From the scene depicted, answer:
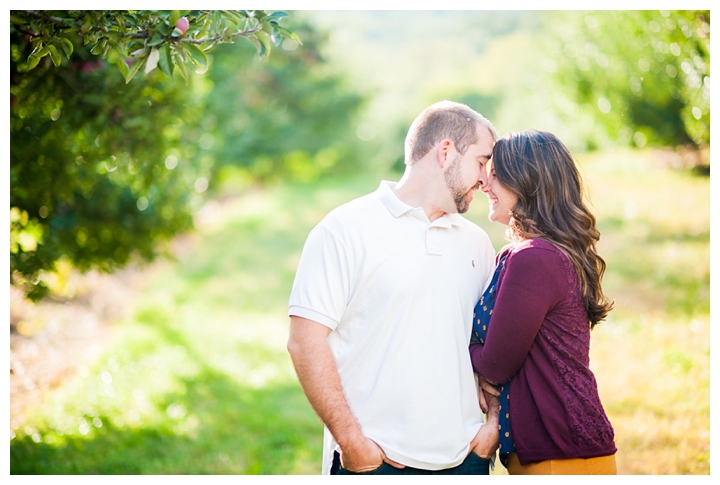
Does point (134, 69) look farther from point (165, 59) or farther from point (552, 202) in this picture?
point (552, 202)

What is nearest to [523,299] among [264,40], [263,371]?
[264,40]

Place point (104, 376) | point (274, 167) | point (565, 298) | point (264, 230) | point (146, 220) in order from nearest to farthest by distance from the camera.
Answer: point (565, 298), point (146, 220), point (104, 376), point (264, 230), point (274, 167)

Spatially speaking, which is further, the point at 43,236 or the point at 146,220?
the point at 146,220

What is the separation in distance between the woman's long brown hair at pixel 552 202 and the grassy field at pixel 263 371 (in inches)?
4.7

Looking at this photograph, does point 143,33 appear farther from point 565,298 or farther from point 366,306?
point 565,298

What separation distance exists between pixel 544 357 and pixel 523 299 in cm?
29

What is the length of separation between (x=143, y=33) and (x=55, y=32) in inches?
Result: 15.2

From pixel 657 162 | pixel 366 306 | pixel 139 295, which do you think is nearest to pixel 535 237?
pixel 366 306

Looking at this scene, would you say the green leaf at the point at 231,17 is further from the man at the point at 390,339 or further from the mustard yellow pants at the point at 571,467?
the mustard yellow pants at the point at 571,467

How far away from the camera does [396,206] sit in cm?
262

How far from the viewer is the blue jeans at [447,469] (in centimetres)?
251

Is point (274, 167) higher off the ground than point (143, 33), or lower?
higher

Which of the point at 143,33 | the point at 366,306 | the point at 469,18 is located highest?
the point at 469,18

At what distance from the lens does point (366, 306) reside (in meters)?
2.54
